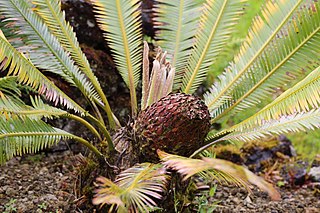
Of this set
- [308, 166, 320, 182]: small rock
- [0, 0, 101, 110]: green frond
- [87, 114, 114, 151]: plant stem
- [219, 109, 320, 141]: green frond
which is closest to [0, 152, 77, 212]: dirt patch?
[87, 114, 114, 151]: plant stem

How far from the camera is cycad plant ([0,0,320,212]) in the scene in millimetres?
1781

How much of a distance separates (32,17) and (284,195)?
6.11 feet

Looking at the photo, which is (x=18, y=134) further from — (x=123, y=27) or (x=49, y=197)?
(x=123, y=27)

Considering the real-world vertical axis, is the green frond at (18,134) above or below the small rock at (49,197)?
above

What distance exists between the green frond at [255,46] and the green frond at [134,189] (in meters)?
0.71

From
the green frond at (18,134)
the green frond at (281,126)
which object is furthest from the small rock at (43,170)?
the green frond at (281,126)

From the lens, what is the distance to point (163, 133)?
187 centimetres

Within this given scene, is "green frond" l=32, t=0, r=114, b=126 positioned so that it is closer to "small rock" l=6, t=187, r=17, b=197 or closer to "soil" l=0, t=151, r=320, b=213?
"soil" l=0, t=151, r=320, b=213

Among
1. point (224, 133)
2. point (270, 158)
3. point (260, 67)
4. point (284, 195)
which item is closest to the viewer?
point (224, 133)

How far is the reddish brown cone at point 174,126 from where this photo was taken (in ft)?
6.07

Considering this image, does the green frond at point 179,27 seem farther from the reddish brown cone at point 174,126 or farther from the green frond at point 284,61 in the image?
the reddish brown cone at point 174,126

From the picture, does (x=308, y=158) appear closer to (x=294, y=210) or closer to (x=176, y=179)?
(x=294, y=210)

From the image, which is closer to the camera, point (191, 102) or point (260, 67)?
point (191, 102)

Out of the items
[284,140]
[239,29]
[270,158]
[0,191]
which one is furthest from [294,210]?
[239,29]
